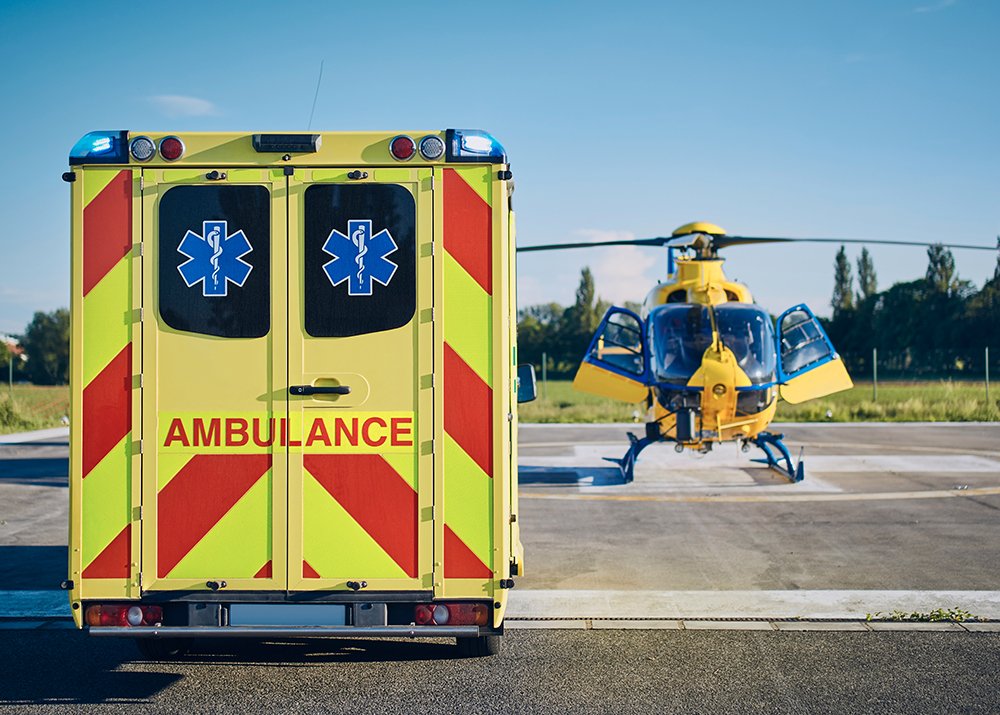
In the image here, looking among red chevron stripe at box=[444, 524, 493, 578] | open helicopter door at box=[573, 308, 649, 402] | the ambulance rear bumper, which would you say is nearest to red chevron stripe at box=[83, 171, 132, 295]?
the ambulance rear bumper

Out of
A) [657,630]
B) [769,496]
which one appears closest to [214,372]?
[657,630]

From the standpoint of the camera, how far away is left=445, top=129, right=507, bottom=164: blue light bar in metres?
4.84

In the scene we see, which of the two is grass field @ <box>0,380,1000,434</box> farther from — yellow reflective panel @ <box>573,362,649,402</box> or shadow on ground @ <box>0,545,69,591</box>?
shadow on ground @ <box>0,545,69,591</box>

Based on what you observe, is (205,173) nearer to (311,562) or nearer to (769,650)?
(311,562)

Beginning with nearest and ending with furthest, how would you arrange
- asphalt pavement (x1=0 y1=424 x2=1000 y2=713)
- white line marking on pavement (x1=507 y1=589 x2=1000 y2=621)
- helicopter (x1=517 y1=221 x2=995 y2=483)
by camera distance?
asphalt pavement (x1=0 y1=424 x2=1000 y2=713), white line marking on pavement (x1=507 y1=589 x2=1000 y2=621), helicopter (x1=517 y1=221 x2=995 y2=483)

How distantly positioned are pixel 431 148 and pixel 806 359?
415 inches

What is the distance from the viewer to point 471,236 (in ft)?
15.9

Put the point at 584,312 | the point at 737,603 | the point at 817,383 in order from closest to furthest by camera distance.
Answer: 1. the point at 737,603
2. the point at 817,383
3. the point at 584,312

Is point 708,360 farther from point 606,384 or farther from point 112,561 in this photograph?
point 112,561

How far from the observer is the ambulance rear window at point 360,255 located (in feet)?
15.9

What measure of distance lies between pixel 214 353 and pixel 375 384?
2.65 ft

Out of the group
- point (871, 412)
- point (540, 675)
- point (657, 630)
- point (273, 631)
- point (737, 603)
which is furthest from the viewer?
point (871, 412)

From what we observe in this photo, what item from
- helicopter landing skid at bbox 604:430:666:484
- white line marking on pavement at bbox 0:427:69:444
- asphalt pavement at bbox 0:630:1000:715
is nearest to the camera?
asphalt pavement at bbox 0:630:1000:715

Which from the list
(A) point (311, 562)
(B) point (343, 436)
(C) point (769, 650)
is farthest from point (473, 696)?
(C) point (769, 650)
